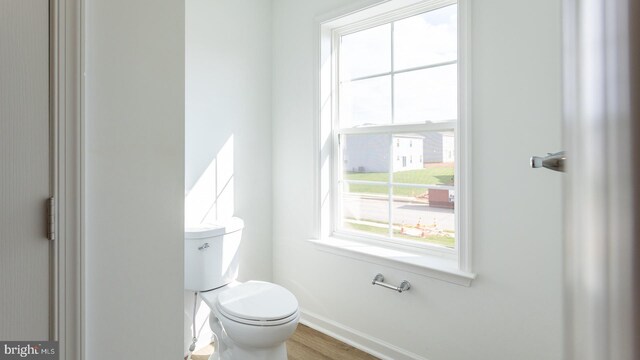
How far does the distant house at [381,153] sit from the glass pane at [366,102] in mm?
117

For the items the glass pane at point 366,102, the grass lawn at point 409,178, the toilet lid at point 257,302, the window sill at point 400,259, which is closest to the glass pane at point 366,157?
the grass lawn at point 409,178

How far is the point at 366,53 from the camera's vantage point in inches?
91.4

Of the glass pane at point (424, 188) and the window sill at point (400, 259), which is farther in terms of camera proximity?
the glass pane at point (424, 188)

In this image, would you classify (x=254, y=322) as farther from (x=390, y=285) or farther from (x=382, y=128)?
(x=382, y=128)

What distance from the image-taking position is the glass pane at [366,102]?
7.30 ft

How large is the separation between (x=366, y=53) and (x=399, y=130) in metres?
0.59

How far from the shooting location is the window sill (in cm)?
180

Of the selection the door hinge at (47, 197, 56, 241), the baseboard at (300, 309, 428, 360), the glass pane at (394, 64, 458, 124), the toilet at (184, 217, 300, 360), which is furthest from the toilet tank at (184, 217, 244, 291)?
the glass pane at (394, 64, 458, 124)

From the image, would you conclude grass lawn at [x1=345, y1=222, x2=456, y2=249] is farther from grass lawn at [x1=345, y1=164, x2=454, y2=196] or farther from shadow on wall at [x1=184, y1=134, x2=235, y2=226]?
shadow on wall at [x1=184, y1=134, x2=235, y2=226]

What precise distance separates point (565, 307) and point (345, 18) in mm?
2346

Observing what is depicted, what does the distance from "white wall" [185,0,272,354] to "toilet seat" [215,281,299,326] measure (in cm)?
49

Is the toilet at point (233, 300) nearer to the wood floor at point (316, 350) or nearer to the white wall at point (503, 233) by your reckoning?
the wood floor at point (316, 350)

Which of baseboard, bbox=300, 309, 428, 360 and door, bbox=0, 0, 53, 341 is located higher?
door, bbox=0, 0, 53, 341

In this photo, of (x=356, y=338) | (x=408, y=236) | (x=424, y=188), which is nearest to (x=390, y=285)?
(x=408, y=236)
